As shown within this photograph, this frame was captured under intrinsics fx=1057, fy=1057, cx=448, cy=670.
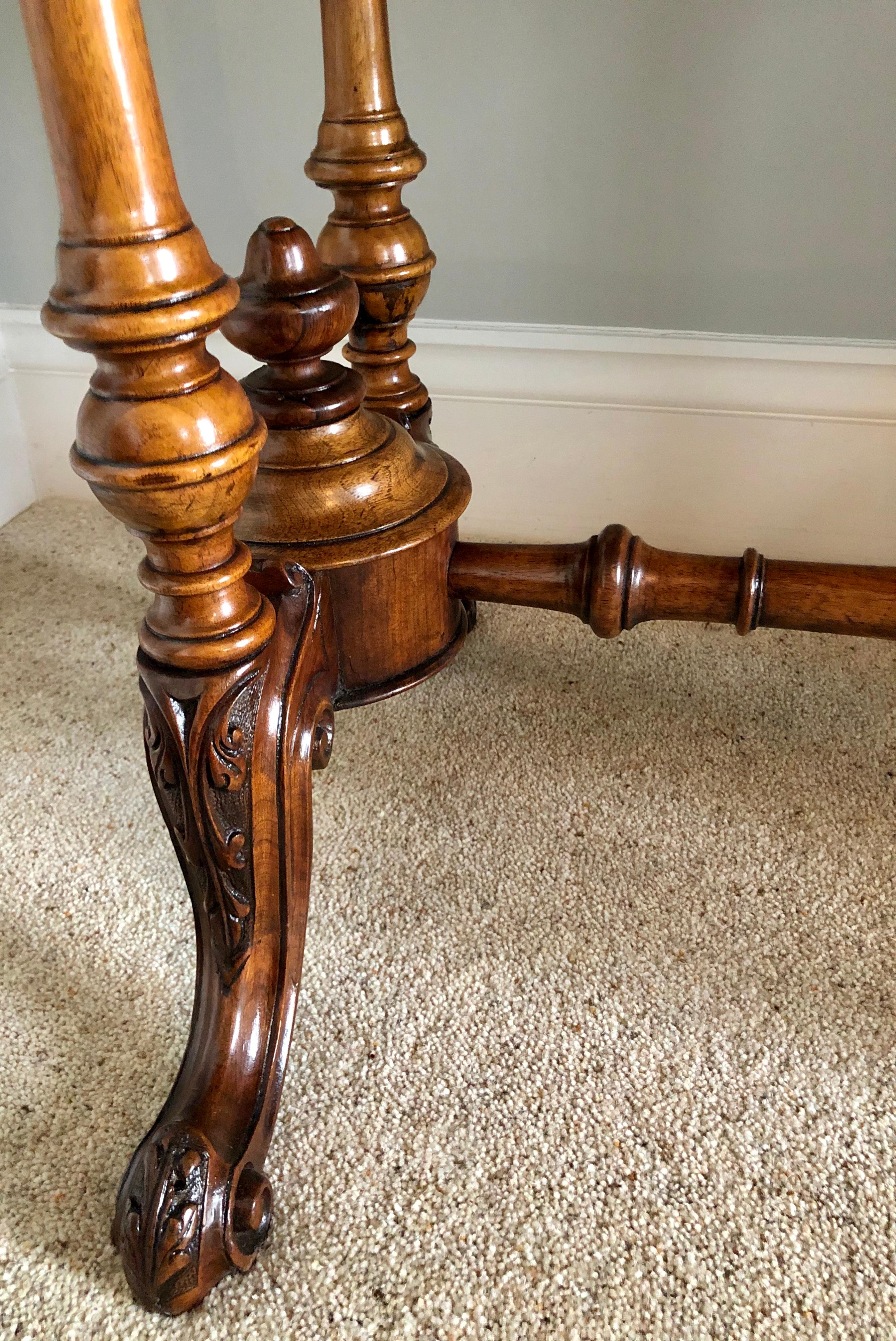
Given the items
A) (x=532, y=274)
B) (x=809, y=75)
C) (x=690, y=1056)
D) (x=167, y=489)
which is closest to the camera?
(x=167, y=489)

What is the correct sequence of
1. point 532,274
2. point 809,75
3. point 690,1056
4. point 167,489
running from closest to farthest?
point 167,489
point 690,1056
point 809,75
point 532,274

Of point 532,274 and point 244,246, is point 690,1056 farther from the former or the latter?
point 244,246

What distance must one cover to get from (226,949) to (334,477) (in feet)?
0.77

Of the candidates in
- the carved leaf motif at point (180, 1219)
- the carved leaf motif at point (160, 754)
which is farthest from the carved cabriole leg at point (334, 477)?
the carved leaf motif at point (180, 1219)

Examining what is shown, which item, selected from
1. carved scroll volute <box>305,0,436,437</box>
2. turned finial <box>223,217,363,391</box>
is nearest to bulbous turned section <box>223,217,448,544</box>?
turned finial <box>223,217,363,391</box>

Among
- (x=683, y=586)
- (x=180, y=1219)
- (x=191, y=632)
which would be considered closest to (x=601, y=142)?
(x=683, y=586)

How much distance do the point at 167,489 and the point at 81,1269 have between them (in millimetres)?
290

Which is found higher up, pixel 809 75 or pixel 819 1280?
pixel 809 75

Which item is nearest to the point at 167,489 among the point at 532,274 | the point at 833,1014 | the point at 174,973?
the point at 174,973

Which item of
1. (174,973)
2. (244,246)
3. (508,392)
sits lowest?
(174,973)

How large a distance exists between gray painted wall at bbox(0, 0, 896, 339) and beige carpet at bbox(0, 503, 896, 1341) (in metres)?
0.29

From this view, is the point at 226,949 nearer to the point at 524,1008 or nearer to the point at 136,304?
the point at 524,1008

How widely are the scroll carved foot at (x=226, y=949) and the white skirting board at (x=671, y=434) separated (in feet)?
1.59

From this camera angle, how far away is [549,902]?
550mm
